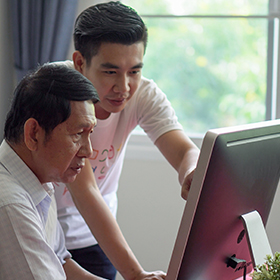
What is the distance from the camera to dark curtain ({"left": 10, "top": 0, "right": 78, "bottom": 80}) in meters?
2.51

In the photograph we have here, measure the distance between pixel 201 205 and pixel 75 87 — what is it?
440mm

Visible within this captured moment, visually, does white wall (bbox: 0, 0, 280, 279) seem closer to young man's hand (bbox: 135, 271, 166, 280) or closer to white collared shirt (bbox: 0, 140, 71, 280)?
young man's hand (bbox: 135, 271, 166, 280)

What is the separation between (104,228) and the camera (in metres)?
1.25

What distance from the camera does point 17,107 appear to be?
3.30ft

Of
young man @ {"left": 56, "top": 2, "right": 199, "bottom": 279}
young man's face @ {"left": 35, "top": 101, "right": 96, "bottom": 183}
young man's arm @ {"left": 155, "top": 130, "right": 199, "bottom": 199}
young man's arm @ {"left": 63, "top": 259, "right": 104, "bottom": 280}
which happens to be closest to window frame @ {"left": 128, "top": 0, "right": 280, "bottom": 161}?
young man @ {"left": 56, "top": 2, "right": 199, "bottom": 279}

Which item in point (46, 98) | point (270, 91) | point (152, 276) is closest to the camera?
point (46, 98)

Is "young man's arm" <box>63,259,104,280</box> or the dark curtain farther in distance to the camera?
the dark curtain

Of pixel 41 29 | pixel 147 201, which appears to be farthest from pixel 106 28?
pixel 147 201

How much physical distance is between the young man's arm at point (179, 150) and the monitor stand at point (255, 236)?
15.3 inches

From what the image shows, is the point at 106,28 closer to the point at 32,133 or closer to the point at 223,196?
the point at 32,133

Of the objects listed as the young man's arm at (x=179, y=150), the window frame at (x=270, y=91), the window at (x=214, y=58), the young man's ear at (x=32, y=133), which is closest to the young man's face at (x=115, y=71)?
the young man's arm at (x=179, y=150)

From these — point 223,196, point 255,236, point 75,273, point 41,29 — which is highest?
point 41,29

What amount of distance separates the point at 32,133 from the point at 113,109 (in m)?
0.47

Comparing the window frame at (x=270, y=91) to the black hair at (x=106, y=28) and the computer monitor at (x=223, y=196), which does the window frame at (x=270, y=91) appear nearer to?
the black hair at (x=106, y=28)
